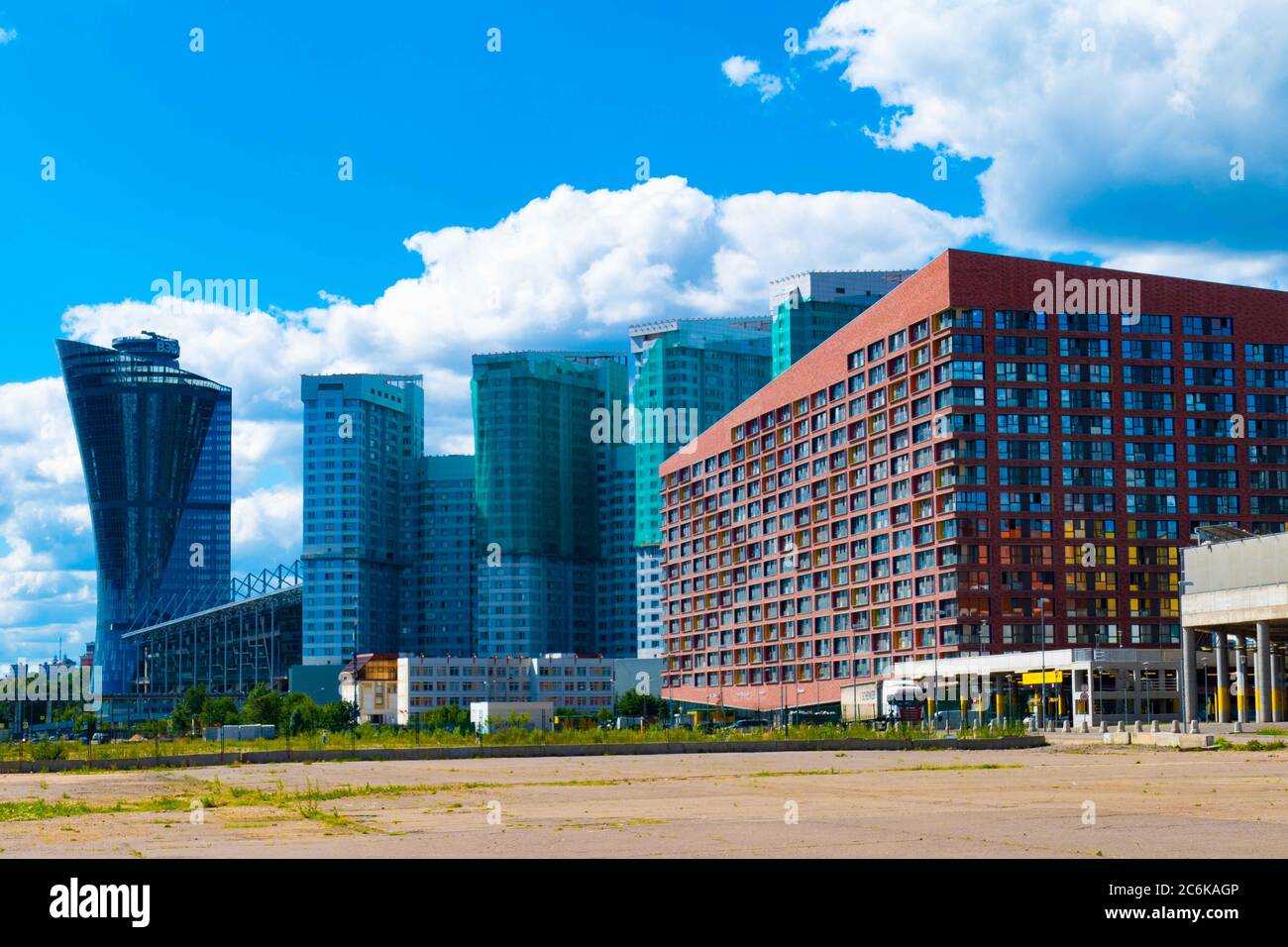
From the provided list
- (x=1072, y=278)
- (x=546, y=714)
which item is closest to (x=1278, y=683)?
(x=1072, y=278)

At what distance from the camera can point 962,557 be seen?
140625 millimetres

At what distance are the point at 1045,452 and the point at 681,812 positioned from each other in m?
121

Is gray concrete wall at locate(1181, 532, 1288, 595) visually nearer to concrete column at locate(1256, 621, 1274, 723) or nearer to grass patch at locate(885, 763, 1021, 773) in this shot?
concrete column at locate(1256, 621, 1274, 723)

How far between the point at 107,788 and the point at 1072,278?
119 metres

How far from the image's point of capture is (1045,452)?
145 meters

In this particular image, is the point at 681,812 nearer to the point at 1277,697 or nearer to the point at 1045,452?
the point at 1277,697

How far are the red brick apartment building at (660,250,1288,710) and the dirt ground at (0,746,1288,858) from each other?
89.0 metres

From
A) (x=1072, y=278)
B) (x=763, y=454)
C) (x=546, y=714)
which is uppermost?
(x=1072, y=278)

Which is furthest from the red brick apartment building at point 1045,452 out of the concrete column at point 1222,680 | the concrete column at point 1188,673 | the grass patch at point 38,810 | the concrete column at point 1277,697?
the grass patch at point 38,810

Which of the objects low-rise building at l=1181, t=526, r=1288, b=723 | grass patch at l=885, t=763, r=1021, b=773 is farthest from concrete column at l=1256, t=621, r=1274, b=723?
grass patch at l=885, t=763, r=1021, b=773

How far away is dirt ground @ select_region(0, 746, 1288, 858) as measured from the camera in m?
21.8

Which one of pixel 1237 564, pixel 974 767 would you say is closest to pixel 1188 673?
pixel 1237 564
